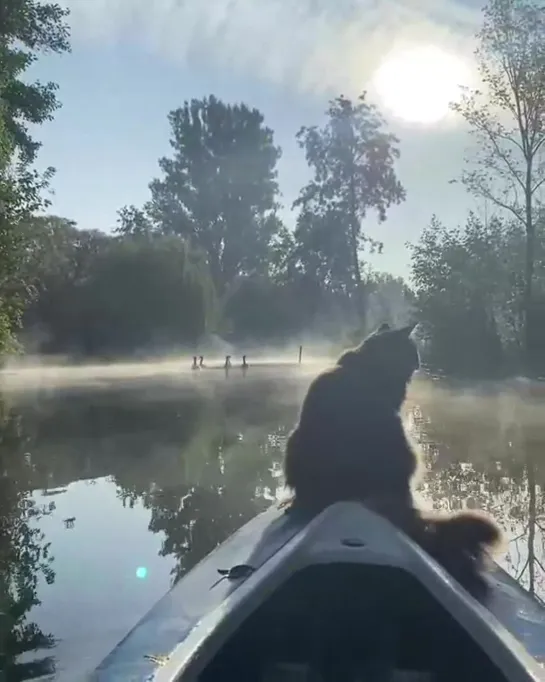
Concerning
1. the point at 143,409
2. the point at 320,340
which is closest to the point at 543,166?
the point at 320,340

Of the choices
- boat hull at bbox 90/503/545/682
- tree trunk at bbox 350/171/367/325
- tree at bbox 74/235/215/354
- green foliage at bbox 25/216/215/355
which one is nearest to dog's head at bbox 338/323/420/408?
boat hull at bbox 90/503/545/682

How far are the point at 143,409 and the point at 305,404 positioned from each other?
9.37 metres

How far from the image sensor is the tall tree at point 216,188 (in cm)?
3353

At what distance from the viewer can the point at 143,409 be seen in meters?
14.1

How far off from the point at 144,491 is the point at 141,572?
2354 mm

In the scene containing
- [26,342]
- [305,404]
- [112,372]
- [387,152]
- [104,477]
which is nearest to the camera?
[305,404]

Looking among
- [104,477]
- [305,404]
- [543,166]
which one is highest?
[543,166]

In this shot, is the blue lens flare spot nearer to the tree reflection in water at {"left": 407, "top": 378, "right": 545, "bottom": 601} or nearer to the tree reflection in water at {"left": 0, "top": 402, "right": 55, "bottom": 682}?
the tree reflection in water at {"left": 0, "top": 402, "right": 55, "bottom": 682}

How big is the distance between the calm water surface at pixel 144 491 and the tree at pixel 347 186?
7.87 meters

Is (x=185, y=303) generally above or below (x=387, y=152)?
below

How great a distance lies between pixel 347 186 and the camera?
22719mm

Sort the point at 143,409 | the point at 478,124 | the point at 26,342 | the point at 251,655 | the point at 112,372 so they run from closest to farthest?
the point at 251,655 → the point at 143,409 → the point at 478,124 → the point at 112,372 → the point at 26,342

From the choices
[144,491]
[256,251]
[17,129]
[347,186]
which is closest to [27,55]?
[17,129]

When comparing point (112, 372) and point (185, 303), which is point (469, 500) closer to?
point (112, 372)
